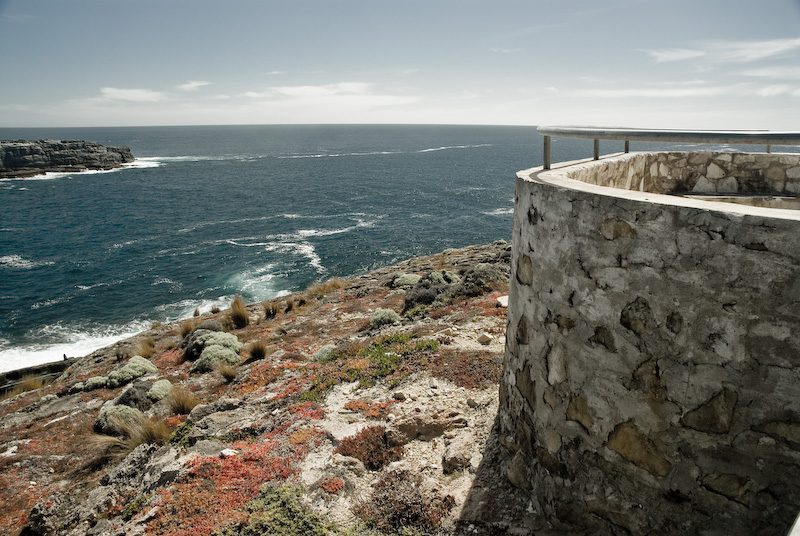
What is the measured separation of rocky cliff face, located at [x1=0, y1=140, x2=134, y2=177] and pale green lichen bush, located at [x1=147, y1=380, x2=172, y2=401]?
92136 millimetres

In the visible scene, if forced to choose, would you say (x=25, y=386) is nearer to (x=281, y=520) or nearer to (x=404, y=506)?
(x=281, y=520)

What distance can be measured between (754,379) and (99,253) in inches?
1707

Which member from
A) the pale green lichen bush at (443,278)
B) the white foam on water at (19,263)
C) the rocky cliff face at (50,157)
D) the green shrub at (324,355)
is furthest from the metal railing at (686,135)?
the rocky cliff face at (50,157)

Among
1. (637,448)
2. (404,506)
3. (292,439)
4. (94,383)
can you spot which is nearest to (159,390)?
(94,383)

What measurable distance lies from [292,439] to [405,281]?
12.6 meters

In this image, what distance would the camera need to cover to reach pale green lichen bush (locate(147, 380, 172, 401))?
35.6 feet

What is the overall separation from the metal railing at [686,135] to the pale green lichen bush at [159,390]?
10.5 metres

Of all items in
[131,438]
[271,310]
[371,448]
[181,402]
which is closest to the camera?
[371,448]

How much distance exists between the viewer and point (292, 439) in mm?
6586

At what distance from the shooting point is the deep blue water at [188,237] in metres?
25.8

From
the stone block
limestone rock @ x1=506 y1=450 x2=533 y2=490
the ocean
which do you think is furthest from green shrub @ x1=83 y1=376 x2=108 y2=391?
the stone block

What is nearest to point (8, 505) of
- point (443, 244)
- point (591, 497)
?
point (591, 497)

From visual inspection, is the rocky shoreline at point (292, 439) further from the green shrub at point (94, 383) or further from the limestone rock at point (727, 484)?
the limestone rock at point (727, 484)

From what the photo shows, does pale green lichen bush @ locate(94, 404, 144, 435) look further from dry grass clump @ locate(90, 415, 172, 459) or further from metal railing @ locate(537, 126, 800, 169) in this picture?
metal railing @ locate(537, 126, 800, 169)
